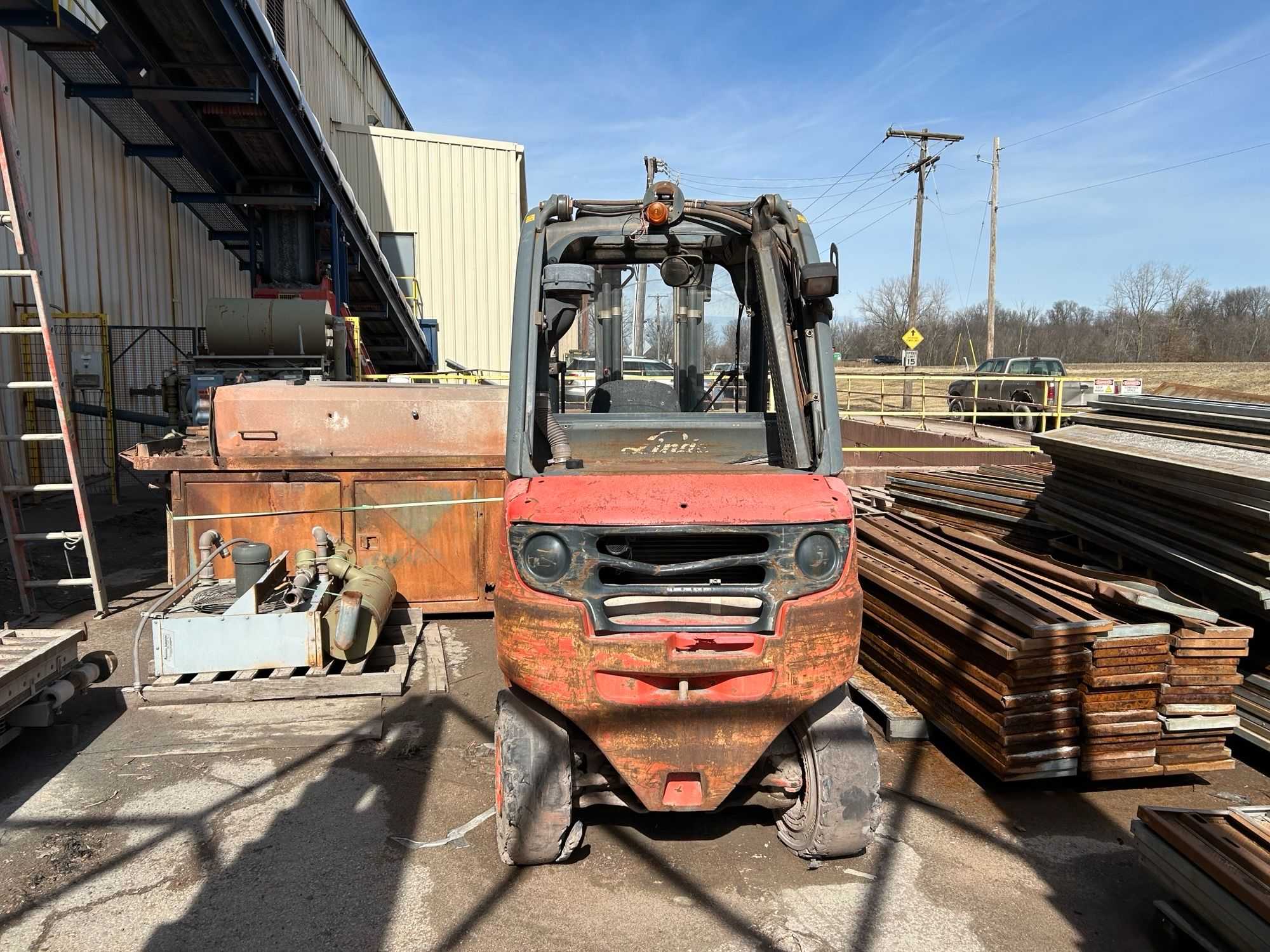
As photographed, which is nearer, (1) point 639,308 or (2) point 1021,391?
(1) point 639,308

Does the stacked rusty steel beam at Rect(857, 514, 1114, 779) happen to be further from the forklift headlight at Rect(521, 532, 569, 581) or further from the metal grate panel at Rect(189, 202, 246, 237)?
the metal grate panel at Rect(189, 202, 246, 237)

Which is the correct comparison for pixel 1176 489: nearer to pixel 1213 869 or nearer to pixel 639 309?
pixel 1213 869

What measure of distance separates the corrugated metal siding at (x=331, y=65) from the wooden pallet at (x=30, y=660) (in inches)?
624

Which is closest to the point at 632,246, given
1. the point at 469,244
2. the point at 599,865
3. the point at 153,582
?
the point at 599,865

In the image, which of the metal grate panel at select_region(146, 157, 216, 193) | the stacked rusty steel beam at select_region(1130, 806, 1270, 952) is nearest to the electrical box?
the metal grate panel at select_region(146, 157, 216, 193)

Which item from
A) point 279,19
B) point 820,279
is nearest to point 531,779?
point 820,279

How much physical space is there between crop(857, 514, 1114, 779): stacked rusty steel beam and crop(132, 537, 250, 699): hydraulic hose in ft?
14.3

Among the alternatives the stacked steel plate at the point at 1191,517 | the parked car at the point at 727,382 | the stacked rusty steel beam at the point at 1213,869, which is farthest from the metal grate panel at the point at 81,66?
the stacked rusty steel beam at the point at 1213,869

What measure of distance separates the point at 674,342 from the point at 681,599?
71.9 inches

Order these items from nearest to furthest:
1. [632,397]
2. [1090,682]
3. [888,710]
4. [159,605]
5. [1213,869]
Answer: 1. [1213,869]
2. [1090,682]
3. [632,397]
4. [888,710]
5. [159,605]

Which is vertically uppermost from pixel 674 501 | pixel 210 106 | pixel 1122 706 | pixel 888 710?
pixel 210 106

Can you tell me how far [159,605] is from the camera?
506cm

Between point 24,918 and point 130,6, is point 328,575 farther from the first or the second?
point 130,6

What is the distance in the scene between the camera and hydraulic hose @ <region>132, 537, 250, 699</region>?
4.67 metres
